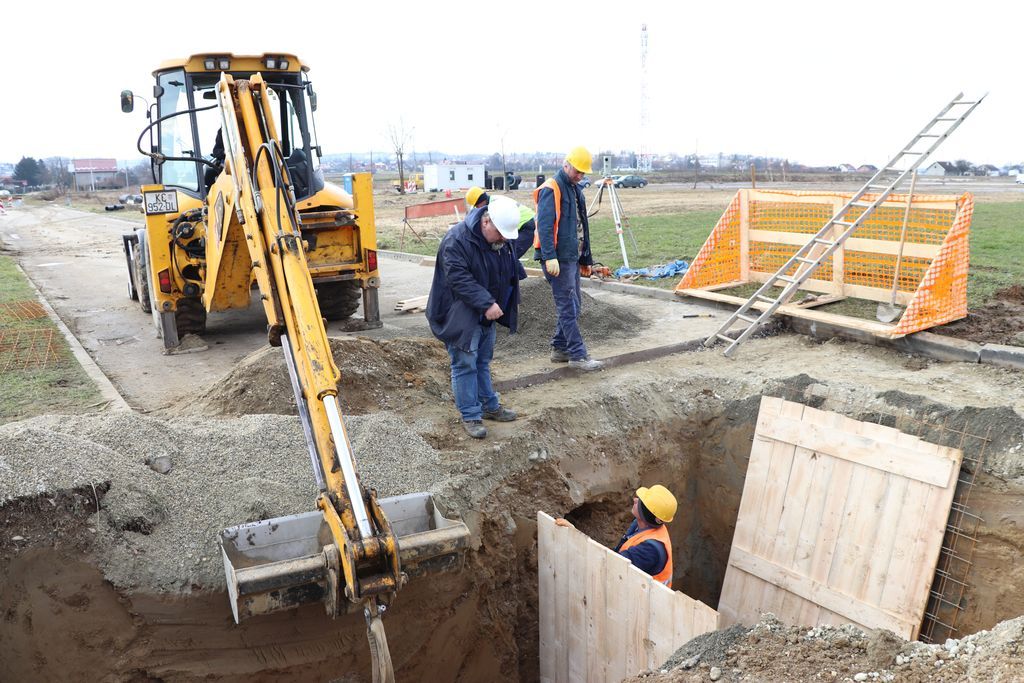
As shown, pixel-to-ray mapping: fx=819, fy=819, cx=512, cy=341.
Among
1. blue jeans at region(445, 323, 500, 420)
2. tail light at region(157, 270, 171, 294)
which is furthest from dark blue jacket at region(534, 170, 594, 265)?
tail light at region(157, 270, 171, 294)

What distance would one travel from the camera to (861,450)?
6125 mm

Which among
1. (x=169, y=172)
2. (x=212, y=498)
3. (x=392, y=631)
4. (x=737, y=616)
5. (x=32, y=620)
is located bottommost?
(x=737, y=616)

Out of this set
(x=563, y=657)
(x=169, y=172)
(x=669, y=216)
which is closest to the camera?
(x=563, y=657)

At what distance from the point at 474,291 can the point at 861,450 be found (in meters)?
3.12

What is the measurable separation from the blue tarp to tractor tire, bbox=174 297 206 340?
6.21m

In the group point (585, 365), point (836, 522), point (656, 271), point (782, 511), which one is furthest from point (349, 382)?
point (656, 271)

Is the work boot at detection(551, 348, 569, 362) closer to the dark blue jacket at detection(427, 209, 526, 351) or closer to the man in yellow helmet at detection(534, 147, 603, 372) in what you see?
the man in yellow helmet at detection(534, 147, 603, 372)

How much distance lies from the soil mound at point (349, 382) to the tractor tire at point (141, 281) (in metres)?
4.45

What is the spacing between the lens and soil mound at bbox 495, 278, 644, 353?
890 cm

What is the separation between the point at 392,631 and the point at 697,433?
3363 mm

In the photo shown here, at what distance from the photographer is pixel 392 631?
5.34 meters

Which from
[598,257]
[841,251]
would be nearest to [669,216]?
[598,257]

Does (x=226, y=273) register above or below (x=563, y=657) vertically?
above

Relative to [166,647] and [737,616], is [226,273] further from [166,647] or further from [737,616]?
[737,616]
